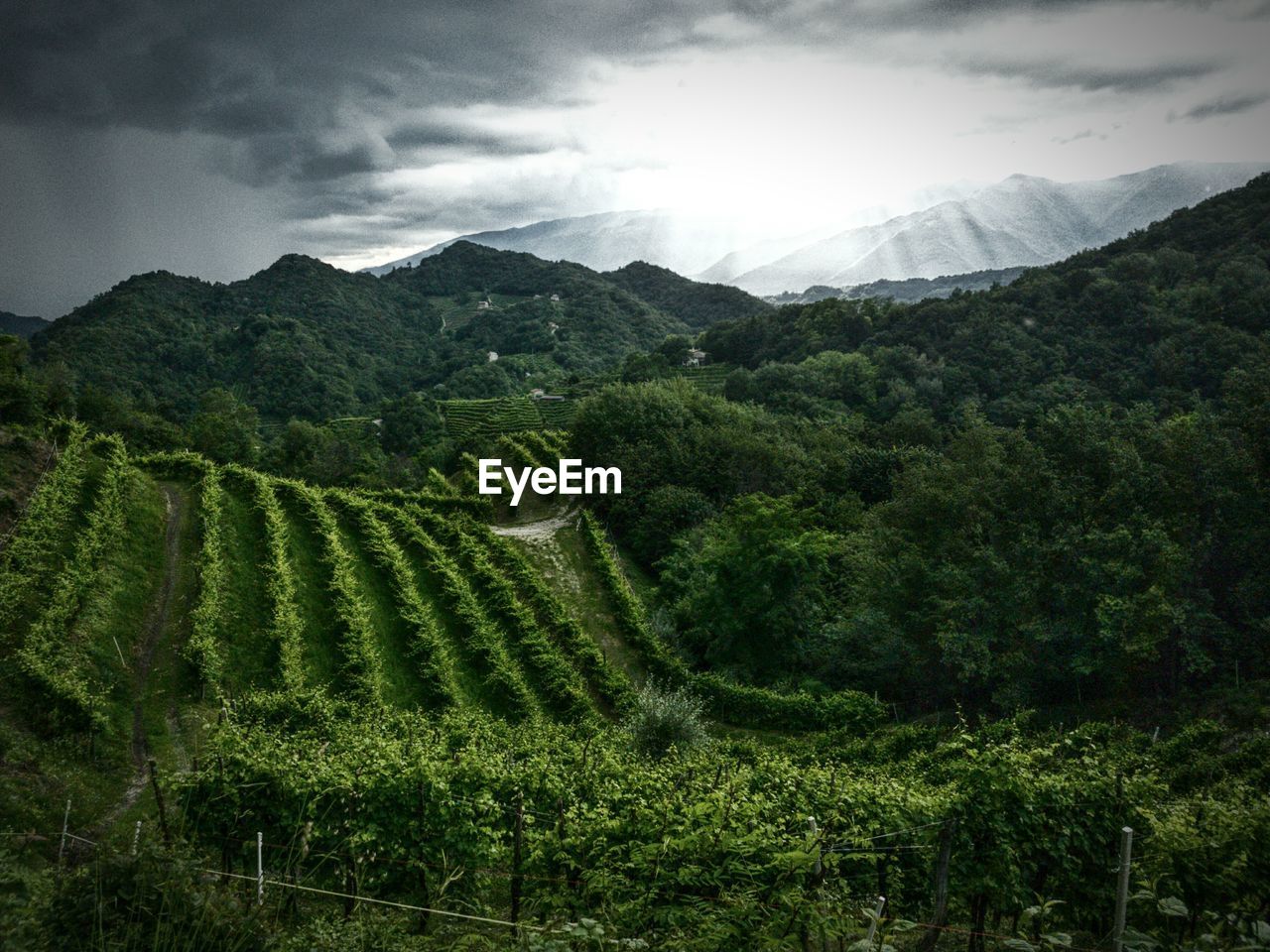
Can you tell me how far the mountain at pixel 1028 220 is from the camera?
12681cm

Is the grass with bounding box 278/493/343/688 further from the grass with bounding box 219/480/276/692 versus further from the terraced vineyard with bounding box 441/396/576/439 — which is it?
the terraced vineyard with bounding box 441/396/576/439

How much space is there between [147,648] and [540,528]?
20.4 metres

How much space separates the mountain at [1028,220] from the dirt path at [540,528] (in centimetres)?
13016

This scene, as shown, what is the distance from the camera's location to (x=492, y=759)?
34.9 feet

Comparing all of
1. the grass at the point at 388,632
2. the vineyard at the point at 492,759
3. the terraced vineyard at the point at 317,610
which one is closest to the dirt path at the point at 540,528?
the vineyard at the point at 492,759

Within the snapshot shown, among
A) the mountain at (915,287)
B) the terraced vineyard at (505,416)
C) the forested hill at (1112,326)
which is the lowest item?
the terraced vineyard at (505,416)

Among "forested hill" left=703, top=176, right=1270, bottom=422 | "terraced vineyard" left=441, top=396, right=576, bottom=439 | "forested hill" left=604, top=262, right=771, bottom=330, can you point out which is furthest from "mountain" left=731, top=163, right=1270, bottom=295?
"terraced vineyard" left=441, top=396, right=576, bottom=439

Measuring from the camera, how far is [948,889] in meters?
7.59

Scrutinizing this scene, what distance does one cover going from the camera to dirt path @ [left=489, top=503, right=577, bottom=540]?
35.0 m

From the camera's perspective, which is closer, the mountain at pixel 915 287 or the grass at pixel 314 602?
the grass at pixel 314 602

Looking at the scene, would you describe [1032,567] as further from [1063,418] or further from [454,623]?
[454,623]

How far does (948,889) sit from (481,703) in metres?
15.6

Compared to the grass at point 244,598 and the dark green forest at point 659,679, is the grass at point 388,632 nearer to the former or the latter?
the dark green forest at point 659,679

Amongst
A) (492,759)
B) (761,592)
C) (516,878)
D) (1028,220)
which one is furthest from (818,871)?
(1028,220)
